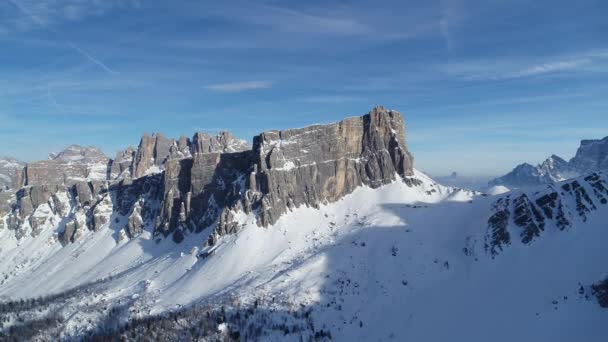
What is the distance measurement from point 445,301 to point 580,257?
163 feet

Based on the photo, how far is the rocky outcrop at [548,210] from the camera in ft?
595

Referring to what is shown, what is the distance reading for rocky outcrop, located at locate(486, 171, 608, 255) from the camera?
181 meters

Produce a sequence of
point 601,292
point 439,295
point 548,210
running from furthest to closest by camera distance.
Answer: point 548,210, point 439,295, point 601,292

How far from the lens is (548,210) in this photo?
187125 mm

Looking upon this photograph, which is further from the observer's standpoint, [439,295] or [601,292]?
[439,295]

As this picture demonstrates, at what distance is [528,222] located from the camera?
188m

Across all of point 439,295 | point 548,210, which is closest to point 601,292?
point 548,210

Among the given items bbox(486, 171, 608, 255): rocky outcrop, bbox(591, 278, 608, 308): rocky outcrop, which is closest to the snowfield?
bbox(591, 278, 608, 308): rocky outcrop

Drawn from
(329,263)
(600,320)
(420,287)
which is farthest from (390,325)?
(600,320)

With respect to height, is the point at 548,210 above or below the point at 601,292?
above

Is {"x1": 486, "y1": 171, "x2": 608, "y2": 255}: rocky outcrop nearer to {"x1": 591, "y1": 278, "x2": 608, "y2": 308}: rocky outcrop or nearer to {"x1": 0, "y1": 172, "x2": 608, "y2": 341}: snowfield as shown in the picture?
{"x1": 0, "y1": 172, "x2": 608, "y2": 341}: snowfield

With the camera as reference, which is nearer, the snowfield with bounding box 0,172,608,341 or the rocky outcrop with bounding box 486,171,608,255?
the snowfield with bounding box 0,172,608,341

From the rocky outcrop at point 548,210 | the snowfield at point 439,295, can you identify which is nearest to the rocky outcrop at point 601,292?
the snowfield at point 439,295

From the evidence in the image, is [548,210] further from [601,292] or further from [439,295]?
[439,295]
